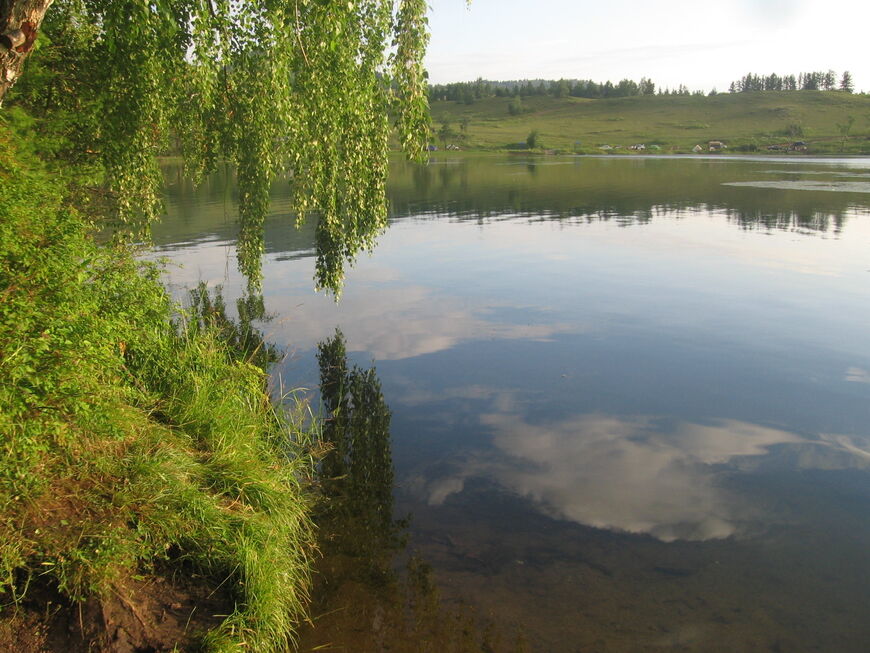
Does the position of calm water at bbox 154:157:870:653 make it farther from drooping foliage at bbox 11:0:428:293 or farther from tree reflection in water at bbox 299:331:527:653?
drooping foliage at bbox 11:0:428:293

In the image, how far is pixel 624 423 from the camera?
10.4 metres

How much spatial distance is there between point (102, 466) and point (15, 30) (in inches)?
143

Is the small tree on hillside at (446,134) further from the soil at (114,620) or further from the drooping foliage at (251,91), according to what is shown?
the soil at (114,620)

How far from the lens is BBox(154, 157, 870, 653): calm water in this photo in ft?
21.1

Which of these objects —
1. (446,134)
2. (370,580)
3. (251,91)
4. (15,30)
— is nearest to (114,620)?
(370,580)

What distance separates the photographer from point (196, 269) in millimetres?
21828

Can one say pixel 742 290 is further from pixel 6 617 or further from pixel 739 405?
pixel 6 617

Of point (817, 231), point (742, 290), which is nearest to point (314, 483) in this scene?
point (742, 290)

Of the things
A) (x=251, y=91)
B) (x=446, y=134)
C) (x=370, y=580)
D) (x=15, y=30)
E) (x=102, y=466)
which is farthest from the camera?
(x=446, y=134)

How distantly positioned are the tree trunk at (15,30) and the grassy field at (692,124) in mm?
→ 129033

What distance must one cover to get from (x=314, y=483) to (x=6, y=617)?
4.11 meters

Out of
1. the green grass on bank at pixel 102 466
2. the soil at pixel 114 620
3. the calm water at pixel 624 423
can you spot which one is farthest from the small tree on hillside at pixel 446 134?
the soil at pixel 114 620

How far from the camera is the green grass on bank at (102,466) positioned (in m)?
4.53

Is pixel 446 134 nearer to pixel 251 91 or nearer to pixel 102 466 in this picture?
pixel 251 91
